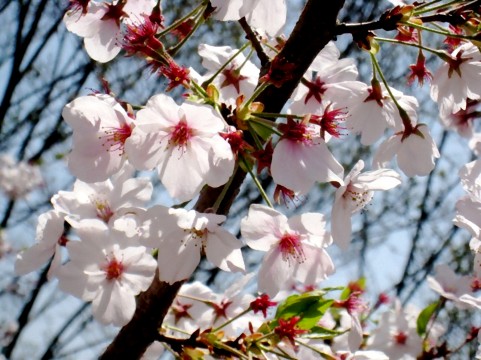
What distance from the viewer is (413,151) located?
5.21 ft

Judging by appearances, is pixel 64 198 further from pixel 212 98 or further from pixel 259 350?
pixel 259 350

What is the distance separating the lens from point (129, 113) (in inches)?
48.0

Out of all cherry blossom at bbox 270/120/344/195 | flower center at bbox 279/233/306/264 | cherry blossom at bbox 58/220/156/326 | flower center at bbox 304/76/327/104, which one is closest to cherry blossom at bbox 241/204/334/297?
flower center at bbox 279/233/306/264

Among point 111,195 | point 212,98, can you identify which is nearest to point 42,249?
point 111,195

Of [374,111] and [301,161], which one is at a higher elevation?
[374,111]

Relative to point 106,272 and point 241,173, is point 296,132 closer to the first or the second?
point 241,173

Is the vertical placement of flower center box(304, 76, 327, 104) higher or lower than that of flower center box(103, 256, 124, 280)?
higher

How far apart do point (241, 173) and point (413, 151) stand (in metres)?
0.48

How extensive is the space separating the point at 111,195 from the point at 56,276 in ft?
0.71

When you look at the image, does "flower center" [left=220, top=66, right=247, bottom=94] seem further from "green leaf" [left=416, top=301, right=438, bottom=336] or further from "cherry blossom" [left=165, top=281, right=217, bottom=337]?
"green leaf" [left=416, top=301, right=438, bottom=336]

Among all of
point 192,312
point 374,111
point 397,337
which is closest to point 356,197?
point 374,111

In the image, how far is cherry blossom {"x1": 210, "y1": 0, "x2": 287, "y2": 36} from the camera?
113 centimetres

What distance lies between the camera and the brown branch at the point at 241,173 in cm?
131

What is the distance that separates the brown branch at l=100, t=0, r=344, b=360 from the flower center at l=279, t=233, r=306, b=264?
0.14m
